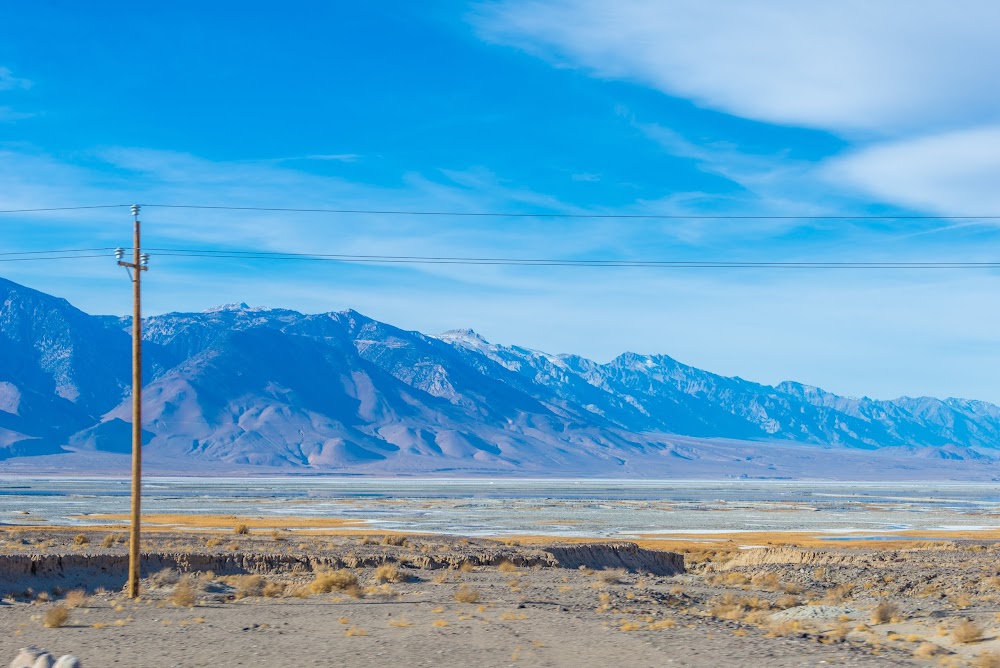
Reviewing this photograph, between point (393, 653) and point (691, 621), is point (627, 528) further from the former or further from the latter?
point (393, 653)

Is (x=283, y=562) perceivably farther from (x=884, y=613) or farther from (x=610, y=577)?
(x=884, y=613)

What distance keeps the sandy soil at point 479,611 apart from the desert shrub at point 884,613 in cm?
4

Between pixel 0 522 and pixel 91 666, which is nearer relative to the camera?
pixel 91 666

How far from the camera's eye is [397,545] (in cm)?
4509

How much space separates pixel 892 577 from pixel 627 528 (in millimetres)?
38201

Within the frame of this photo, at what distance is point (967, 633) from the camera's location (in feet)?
68.1

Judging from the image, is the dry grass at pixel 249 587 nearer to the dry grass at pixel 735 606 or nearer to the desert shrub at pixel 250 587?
the desert shrub at pixel 250 587

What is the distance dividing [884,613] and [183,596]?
15.5 metres

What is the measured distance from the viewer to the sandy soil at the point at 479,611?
2028 centimetres

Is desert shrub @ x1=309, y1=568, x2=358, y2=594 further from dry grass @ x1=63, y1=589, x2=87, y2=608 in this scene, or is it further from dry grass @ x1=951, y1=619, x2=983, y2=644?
dry grass @ x1=951, y1=619, x2=983, y2=644

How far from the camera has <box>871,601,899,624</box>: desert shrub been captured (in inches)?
952

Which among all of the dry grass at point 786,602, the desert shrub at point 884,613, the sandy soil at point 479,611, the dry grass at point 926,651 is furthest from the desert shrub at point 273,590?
the dry grass at point 926,651

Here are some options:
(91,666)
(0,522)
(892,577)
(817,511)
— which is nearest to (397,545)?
(892,577)

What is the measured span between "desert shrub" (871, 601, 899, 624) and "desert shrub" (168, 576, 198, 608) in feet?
49.4
